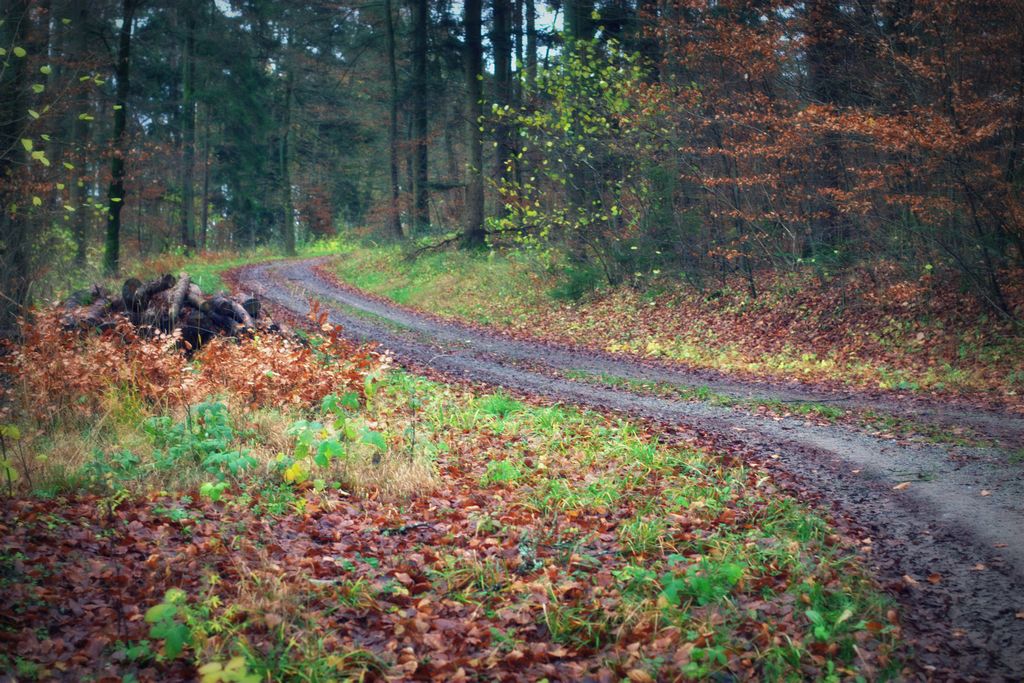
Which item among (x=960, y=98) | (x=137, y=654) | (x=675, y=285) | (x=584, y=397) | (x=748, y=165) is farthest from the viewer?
(x=675, y=285)

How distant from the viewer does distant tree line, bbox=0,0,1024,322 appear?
38.0ft

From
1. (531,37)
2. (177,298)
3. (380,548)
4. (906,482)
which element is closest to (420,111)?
(531,37)

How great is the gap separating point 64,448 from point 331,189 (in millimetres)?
→ 40474

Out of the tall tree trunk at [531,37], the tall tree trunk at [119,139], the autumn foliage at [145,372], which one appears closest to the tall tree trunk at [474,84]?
the tall tree trunk at [531,37]

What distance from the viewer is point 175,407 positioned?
7836mm

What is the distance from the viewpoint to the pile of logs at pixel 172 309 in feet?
34.7

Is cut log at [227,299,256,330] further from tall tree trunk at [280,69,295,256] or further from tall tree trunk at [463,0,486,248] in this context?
tall tree trunk at [280,69,295,256]

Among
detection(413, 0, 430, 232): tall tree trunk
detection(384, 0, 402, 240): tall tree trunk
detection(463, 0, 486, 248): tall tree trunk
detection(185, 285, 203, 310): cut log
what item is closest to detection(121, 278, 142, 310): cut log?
detection(185, 285, 203, 310): cut log

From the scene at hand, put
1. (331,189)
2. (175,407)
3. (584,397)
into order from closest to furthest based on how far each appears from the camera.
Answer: (175,407)
(584,397)
(331,189)

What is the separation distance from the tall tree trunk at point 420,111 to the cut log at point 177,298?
673 inches

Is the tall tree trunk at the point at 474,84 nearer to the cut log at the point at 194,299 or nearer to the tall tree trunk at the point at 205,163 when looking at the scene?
the cut log at the point at 194,299

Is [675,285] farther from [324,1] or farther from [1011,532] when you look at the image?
[324,1]

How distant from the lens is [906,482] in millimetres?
6344

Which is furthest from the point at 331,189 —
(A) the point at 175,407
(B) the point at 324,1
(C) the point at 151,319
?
(A) the point at 175,407
